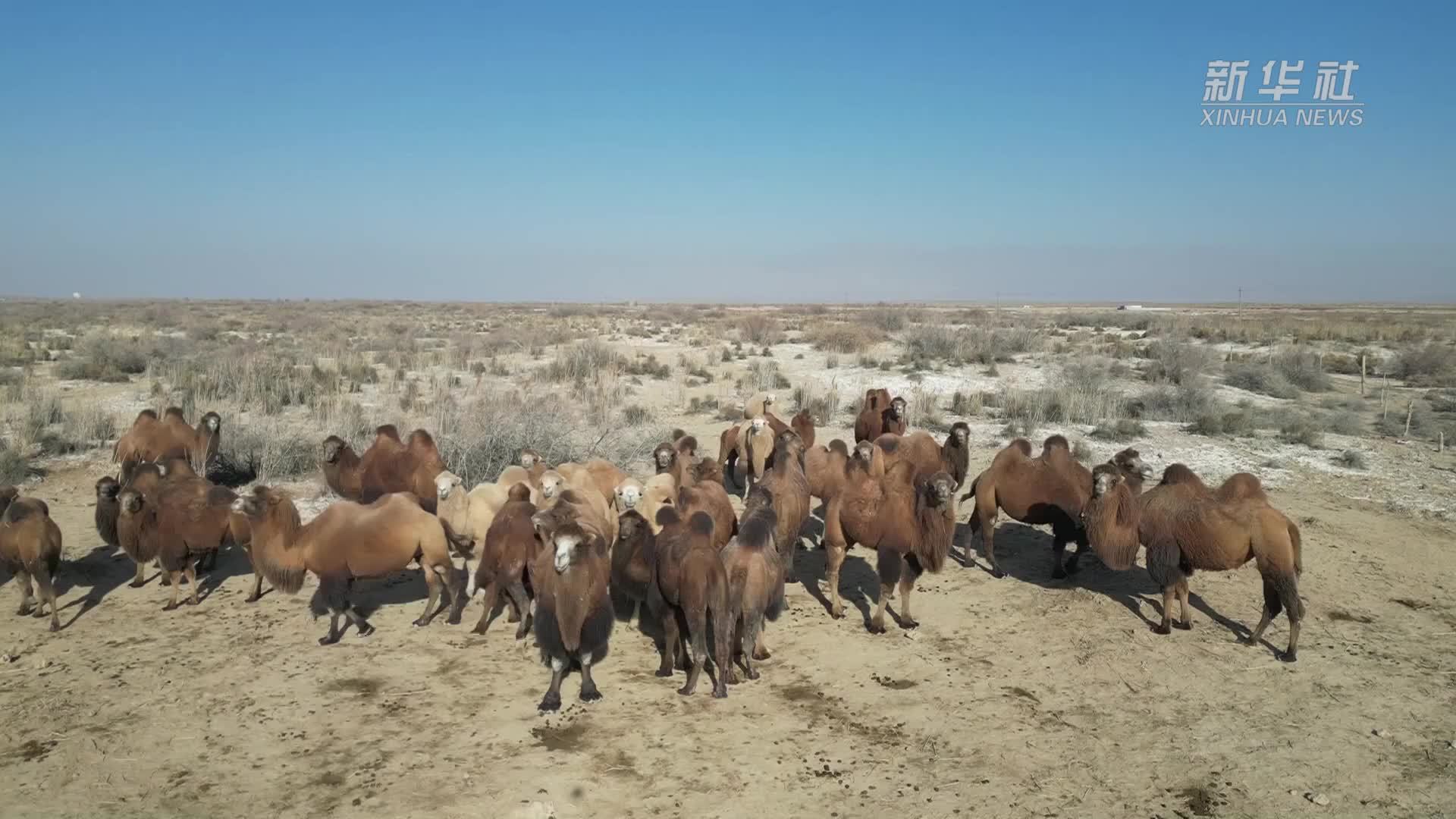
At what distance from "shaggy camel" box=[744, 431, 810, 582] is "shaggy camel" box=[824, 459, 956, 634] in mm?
360

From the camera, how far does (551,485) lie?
797 centimetres

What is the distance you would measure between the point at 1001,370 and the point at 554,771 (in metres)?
26.3

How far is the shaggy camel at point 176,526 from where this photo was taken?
27.0 feet

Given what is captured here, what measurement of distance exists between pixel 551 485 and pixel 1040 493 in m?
5.34

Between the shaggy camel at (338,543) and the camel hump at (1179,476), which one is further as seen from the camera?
the camel hump at (1179,476)

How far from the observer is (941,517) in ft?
25.5

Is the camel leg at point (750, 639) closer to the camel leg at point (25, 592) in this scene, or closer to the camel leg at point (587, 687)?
the camel leg at point (587, 687)

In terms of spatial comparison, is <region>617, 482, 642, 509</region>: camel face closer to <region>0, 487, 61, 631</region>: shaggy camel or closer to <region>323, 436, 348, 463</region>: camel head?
<region>323, 436, 348, 463</region>: camel head

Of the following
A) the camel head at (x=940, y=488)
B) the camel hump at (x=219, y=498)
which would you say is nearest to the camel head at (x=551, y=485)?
the camel hump at (x=219, y=498)

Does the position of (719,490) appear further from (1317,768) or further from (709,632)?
(1317,768)

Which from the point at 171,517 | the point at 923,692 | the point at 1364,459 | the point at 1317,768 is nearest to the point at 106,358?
the point at 171,517

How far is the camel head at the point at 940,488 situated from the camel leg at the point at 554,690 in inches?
141

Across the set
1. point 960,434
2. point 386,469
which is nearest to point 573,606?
point 386,469

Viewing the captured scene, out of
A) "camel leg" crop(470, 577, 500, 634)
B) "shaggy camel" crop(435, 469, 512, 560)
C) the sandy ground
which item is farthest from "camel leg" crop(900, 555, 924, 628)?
"shaggy camel" crop(435, 469, 512, 560)
